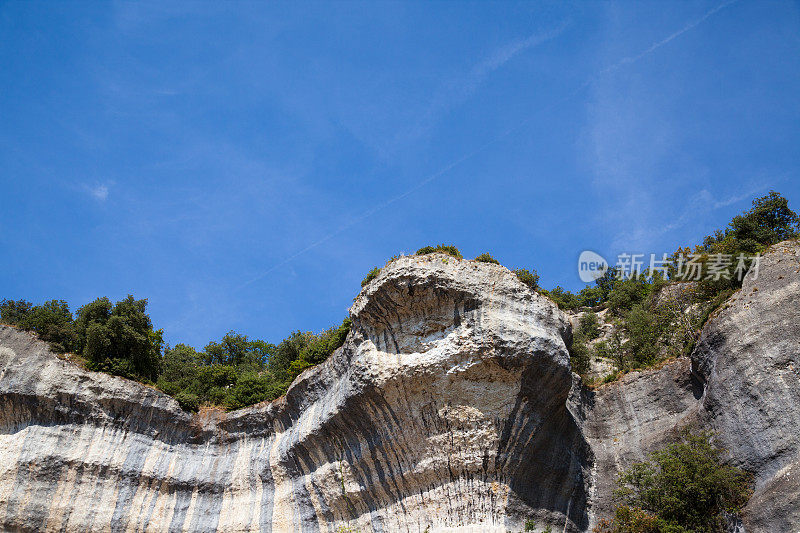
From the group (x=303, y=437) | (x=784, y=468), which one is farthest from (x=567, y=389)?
(x=303, y=437)

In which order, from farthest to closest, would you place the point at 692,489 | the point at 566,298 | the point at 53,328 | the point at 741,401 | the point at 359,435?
the point at 566,298 → the point at 53,328 → the point at 359,435 → the point at 741,401 → the point at 692,489

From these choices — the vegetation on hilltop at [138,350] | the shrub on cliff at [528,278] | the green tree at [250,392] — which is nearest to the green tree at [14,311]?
the vegetation on hilltop at [138,350]

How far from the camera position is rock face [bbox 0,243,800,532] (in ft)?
73.8

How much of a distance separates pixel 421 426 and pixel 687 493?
30.2 feet

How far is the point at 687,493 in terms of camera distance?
70.1ft

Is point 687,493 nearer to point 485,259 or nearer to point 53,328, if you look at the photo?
point 485,259

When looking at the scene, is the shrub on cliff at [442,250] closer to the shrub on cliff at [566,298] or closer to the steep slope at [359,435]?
the steep slope at [359,435]

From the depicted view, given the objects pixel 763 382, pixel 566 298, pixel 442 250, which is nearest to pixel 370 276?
pixel 442 250

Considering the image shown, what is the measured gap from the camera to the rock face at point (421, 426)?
22484mm

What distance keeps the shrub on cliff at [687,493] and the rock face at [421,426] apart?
78cm

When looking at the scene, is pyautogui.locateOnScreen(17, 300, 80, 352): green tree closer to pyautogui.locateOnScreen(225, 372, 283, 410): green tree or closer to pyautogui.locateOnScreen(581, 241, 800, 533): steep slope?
pyautogui.locateOnScreen(225, 372, 283, 410): green tree

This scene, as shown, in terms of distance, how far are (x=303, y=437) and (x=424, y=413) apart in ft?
20.0

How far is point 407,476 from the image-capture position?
78.0ft

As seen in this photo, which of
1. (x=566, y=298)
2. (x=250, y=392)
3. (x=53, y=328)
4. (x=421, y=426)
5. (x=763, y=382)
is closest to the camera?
(x=763, y=382)
